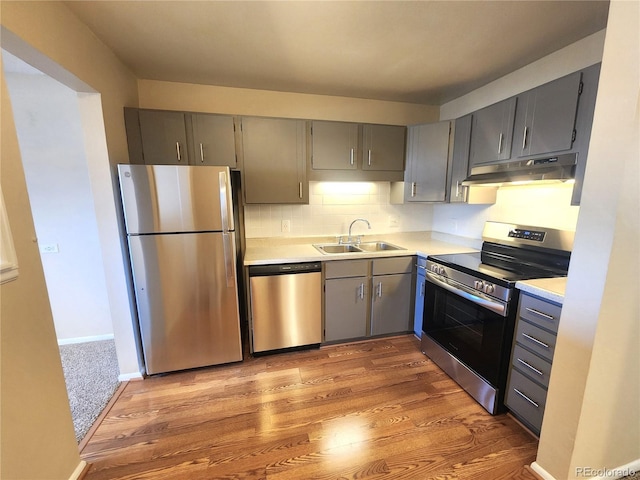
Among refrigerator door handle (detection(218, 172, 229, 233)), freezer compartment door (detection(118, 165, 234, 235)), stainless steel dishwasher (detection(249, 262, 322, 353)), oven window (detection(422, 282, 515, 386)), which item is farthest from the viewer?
stainless steel dishwasher (detection(249, 262, 322, 353))

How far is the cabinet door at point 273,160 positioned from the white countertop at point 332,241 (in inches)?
18.7

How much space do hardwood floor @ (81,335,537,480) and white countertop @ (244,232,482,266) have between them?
0.93m

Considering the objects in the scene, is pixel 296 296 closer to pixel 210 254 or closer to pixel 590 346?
pixel 210 254

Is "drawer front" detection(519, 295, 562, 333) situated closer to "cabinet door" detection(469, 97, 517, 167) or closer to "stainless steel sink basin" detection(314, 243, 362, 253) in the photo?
"cabinet door" detection(469, 97, 517, 167)

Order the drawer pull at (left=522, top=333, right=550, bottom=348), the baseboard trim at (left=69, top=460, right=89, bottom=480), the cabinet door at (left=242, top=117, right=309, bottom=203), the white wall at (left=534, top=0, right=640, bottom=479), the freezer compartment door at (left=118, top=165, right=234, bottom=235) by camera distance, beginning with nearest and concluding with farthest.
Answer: the white wall at (left=534, top=0, right=640, bottom=479), the baseboard trim at (left=69, top=460, right=89, bottom=480), the drawer pull at (left=522, top=333, right=550, bottom=348), the freezer compartment door at (left=118, top=165, right=234, bottom=235), the cabinet door at (left=242, top=117, right=309, bottom=203)

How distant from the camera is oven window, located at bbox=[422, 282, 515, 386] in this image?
1.63 m

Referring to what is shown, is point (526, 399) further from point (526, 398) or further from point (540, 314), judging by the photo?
point (540, 314)

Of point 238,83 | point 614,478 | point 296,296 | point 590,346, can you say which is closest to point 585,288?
point 590,346

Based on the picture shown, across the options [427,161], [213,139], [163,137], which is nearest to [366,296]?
[427,161]

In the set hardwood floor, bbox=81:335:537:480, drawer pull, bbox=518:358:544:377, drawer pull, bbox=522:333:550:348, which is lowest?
hardwood floor, bbox=81:335:537:480

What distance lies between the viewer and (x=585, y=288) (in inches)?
43.6

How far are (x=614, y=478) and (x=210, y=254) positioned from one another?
2.65 meters

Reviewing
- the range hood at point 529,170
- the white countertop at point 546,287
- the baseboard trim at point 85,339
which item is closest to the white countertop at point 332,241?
the range hood at point 529,170

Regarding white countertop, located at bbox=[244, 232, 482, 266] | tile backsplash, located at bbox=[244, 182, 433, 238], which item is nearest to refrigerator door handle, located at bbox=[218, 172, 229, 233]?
white countertop, located at bbox=[244, 232, 482, 266]
